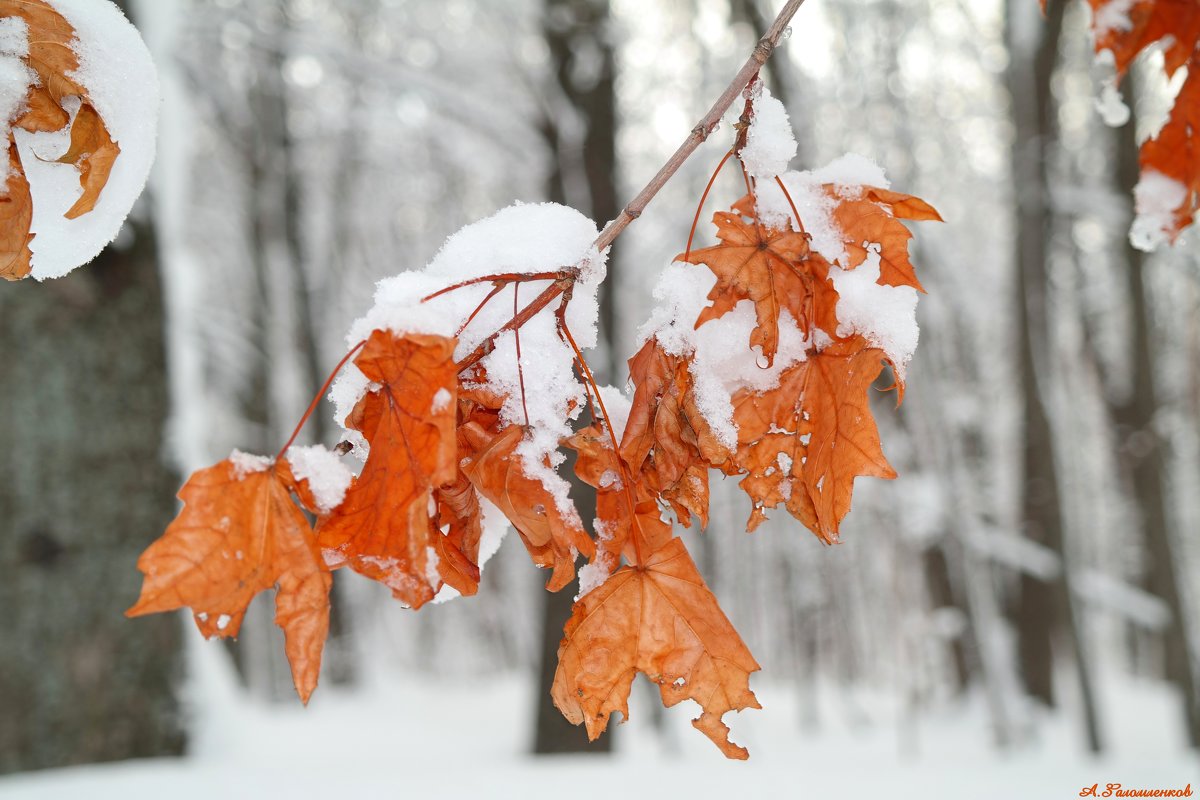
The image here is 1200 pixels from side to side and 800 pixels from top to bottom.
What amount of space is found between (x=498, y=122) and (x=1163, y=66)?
447 cm

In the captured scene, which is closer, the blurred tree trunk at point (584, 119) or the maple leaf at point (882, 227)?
the maple leaf at point (882, 227)

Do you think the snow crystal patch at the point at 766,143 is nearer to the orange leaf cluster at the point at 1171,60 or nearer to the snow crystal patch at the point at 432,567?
the orange leaf cluster at the point at 1171,60

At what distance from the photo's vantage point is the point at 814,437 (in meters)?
0.73

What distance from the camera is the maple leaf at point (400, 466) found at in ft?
1.87

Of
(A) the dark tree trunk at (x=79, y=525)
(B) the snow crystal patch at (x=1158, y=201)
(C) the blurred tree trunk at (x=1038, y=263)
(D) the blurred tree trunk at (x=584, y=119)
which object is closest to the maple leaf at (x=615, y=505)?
(B) the snow crystal patch at (x=1158, y=201)

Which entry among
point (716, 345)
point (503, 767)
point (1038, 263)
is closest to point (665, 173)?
point (716, 345)

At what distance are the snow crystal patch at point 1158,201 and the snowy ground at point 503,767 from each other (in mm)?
1103

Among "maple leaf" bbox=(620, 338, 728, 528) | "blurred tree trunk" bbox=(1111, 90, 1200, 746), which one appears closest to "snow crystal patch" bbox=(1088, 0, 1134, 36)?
"maple leaf" bbox=(620, 338, 728, 528)

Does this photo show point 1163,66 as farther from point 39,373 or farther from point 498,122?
point 498,122

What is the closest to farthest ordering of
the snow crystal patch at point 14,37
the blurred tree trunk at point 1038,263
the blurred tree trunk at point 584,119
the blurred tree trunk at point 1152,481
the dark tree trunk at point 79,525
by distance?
the snow crystal patch at point 14,37 → the dark tree trunk at point 79,525 → the blurred tree trunk at point 584,119 → the blurred tree trunk at point 1152,481 → the blurred tree trunk at point 1038,263

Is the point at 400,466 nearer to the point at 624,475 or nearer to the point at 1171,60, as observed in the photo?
the point at 624,475

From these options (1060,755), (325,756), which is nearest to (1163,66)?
(325,756)

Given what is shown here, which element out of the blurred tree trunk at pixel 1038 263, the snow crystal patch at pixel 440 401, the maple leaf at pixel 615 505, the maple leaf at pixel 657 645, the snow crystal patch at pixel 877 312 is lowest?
the maple leaf at pixel 657 645

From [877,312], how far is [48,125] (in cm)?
72
